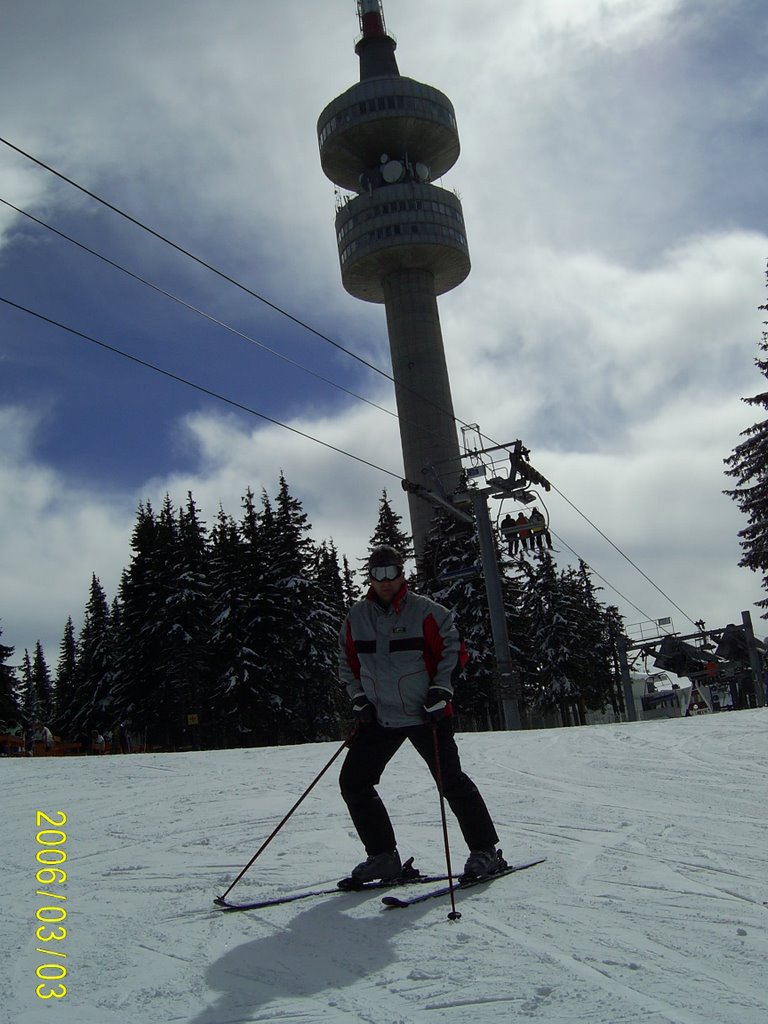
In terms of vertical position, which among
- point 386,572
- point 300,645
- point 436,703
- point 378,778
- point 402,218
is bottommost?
point 378,778

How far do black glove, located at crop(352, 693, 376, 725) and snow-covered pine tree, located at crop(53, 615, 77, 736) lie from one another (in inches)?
2296

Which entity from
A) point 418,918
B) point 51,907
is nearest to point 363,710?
point 418,918

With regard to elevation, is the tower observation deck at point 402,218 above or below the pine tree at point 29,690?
above

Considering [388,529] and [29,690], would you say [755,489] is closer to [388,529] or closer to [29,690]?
[388,529]

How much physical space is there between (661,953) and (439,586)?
43608 millimetres

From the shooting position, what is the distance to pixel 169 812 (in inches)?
312

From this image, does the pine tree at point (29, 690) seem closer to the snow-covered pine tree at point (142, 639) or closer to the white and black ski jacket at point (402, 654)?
the snow-covered pine tree at point (142, 639)

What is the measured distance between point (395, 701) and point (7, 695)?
4355 cm

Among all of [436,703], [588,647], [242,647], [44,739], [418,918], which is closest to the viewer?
[418,918]

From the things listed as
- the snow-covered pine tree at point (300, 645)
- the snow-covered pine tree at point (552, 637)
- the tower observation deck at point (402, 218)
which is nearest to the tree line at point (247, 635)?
the snow-covered pine tree at point (300, 645)

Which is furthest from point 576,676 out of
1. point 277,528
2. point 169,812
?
point 169,812

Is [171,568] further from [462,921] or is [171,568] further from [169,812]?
[462,921]

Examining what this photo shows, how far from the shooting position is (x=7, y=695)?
43844 mm

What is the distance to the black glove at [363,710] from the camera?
489 cm
